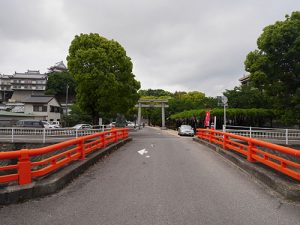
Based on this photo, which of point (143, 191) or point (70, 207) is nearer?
point (70, 207)

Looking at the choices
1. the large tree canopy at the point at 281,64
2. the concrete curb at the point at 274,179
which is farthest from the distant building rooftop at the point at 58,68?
the concrete curb at the point at 274,179

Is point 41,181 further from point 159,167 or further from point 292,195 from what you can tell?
point 292,195

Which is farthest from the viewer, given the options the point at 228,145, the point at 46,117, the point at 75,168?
the point at 46,117

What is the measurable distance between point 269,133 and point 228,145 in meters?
9.98

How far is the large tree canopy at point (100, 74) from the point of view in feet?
101

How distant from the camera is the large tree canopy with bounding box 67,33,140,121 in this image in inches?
1212

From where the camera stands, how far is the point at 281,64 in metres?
25.9

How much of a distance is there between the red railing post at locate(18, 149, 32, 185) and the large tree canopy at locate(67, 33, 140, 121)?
24712 mm

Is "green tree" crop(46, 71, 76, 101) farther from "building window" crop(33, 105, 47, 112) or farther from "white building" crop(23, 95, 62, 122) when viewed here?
"building window" crop(33, 105, 47, 112)

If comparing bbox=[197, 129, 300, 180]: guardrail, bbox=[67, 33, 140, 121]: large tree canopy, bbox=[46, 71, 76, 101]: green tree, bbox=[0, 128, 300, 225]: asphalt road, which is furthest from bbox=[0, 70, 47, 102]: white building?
bbox=[0, 128, 300, 225]: asphalt road

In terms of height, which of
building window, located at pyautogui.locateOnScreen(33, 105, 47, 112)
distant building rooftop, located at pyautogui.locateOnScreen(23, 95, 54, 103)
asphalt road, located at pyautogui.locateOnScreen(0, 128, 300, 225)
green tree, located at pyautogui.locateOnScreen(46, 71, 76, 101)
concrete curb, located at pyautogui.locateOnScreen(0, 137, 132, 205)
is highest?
green tree, located at pyautogui.locateOnScreen(46, 71, 76, 101)

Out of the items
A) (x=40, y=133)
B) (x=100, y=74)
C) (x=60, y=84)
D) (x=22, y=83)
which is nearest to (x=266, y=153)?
(x=40, y=133)

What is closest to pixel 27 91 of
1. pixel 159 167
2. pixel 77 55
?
pixel 77 55

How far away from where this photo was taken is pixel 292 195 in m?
5.93
